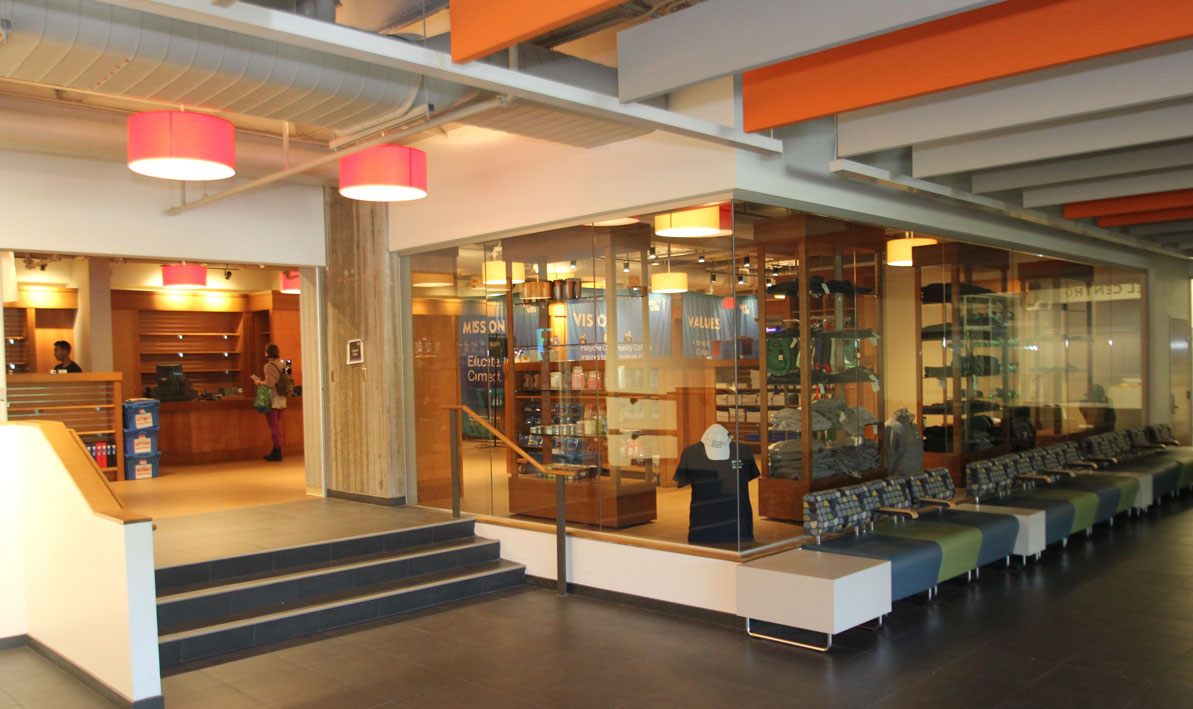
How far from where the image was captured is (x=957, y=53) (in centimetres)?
476

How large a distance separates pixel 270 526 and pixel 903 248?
254 inches

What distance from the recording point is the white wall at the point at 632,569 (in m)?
6.24

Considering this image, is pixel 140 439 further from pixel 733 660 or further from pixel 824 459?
pixel 733 660

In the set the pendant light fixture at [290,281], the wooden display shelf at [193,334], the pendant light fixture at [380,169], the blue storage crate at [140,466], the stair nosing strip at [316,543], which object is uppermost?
the pendant light fixture at [380,169]

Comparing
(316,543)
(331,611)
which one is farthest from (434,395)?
(331,611)

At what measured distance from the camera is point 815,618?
5.43 metres

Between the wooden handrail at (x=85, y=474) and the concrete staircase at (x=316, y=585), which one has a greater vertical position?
the wooden handrail at (x=85, y=474)

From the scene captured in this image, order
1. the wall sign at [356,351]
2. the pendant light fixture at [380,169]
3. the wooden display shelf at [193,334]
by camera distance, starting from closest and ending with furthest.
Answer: the pendant light fixture at [380,169], the wall sign at [356,351], the wooden display shelf at [193,334]

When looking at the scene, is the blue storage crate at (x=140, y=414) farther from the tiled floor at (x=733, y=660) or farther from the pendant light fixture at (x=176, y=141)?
the pendant light fixture at (x=176, y=141)

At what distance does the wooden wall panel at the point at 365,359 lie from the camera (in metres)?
9.02

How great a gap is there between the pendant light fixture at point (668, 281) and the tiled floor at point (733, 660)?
8.11 feet

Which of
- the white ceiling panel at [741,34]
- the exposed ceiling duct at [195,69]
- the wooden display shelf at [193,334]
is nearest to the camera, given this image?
the exposed ceiling duct at [195,69]

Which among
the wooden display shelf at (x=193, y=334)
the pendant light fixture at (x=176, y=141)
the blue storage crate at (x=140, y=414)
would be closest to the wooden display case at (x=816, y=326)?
the pendant light fixture at (x=176, y=141)

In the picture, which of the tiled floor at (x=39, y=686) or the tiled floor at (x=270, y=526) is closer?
A: the tiled floor at (x=39, y=686)
